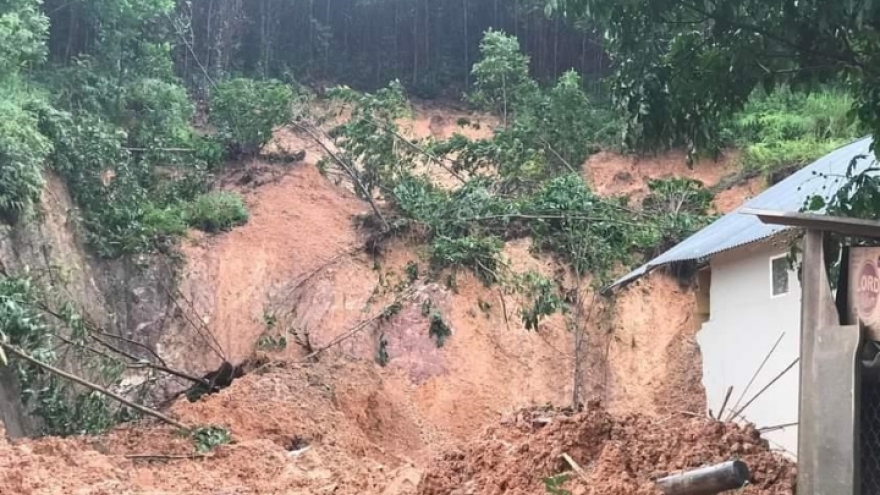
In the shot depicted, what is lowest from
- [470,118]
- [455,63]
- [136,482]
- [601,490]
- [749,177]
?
[136,482]

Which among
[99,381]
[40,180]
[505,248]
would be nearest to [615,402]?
[505,248]

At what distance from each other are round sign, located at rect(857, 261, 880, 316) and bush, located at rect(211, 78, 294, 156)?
15.2 metres

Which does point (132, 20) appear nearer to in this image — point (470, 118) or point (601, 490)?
point (470, 118)

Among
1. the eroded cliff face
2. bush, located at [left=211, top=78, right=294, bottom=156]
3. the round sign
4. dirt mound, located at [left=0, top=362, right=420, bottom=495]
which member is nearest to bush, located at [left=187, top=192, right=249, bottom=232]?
the eroded cliff face

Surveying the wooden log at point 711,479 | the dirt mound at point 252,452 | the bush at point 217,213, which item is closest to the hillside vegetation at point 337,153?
the bush at point 217,213

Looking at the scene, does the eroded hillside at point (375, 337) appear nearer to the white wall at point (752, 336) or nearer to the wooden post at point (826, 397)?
the white wall at point (752, 336)

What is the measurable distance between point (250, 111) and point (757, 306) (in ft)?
37.2

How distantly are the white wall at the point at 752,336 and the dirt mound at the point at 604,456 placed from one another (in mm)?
3809

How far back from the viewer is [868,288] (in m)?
3.92

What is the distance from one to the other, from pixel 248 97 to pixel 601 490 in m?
14.8

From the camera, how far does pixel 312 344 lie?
50.1ft

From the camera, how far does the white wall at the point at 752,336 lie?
9836mm

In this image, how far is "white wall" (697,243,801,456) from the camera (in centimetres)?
984

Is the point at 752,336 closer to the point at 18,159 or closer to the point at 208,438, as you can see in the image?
the point at 208,438
